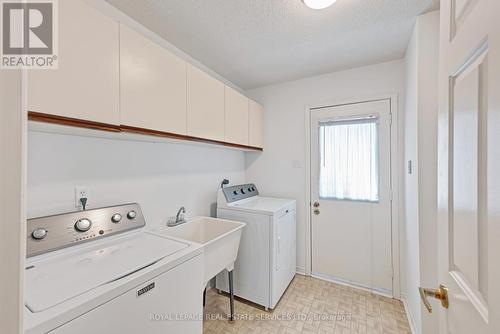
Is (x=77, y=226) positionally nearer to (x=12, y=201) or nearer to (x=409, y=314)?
(x=12, y=201)

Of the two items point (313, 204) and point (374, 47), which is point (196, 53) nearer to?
point (374, 47)

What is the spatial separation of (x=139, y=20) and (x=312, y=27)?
132cm

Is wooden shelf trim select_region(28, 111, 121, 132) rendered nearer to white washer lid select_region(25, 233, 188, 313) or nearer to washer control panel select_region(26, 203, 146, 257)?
washer control panel select_region(26, 203, 146, 257)

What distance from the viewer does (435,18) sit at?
4.92 feet

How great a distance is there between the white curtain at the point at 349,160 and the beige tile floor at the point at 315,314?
41.1 inches

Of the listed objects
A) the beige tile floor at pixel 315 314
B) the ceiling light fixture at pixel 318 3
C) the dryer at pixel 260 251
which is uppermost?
the ceiling light fixture at pixel 318 3

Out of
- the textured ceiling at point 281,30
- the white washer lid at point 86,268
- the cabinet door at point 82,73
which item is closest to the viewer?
the white washer lid at point 86,268

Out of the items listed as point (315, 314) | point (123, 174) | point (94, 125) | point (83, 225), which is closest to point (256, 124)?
point (123, 174)

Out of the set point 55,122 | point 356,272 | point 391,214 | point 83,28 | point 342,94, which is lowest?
point 356,272

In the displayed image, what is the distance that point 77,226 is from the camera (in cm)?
117

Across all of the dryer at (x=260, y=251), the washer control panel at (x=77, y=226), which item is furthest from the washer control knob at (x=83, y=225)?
the dryer at (x=260, y=251)

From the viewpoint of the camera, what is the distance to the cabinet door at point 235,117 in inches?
81.8

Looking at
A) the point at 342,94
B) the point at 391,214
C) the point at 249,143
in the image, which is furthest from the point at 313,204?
the point at 342,94

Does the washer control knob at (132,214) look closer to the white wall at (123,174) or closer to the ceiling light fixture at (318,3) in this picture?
the white wall at (123,174)
